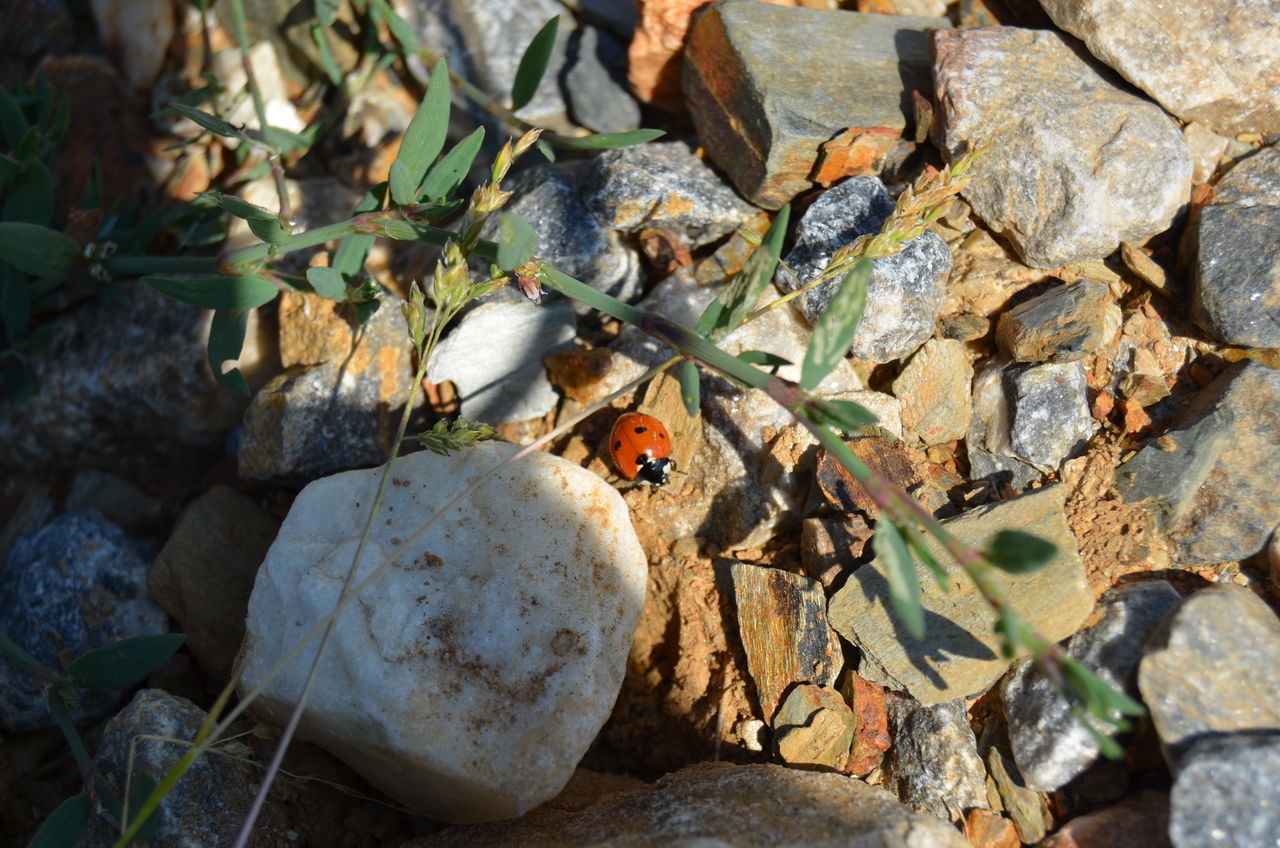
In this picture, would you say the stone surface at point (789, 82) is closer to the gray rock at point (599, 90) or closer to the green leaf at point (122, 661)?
the gray rock at point (599, 90)

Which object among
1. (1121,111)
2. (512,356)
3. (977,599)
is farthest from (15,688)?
(1121,111)

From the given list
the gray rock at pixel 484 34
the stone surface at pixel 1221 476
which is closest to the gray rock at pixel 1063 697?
the stone surface at pixel 1221 476

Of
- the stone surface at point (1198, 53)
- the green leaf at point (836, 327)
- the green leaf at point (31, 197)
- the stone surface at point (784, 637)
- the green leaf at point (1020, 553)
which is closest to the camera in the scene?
the green leaf at point (1020, 553)

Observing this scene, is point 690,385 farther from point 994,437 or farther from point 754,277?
point 994,437

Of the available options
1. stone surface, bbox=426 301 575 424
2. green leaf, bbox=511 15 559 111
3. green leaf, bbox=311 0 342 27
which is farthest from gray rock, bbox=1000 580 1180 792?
green leaf, bbox=311 0 342 27

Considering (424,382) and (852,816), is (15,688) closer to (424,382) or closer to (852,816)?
(424,382)

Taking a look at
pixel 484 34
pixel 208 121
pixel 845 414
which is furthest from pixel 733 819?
pixel 484 34

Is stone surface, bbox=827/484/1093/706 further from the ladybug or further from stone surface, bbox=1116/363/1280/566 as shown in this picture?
the ladybug
